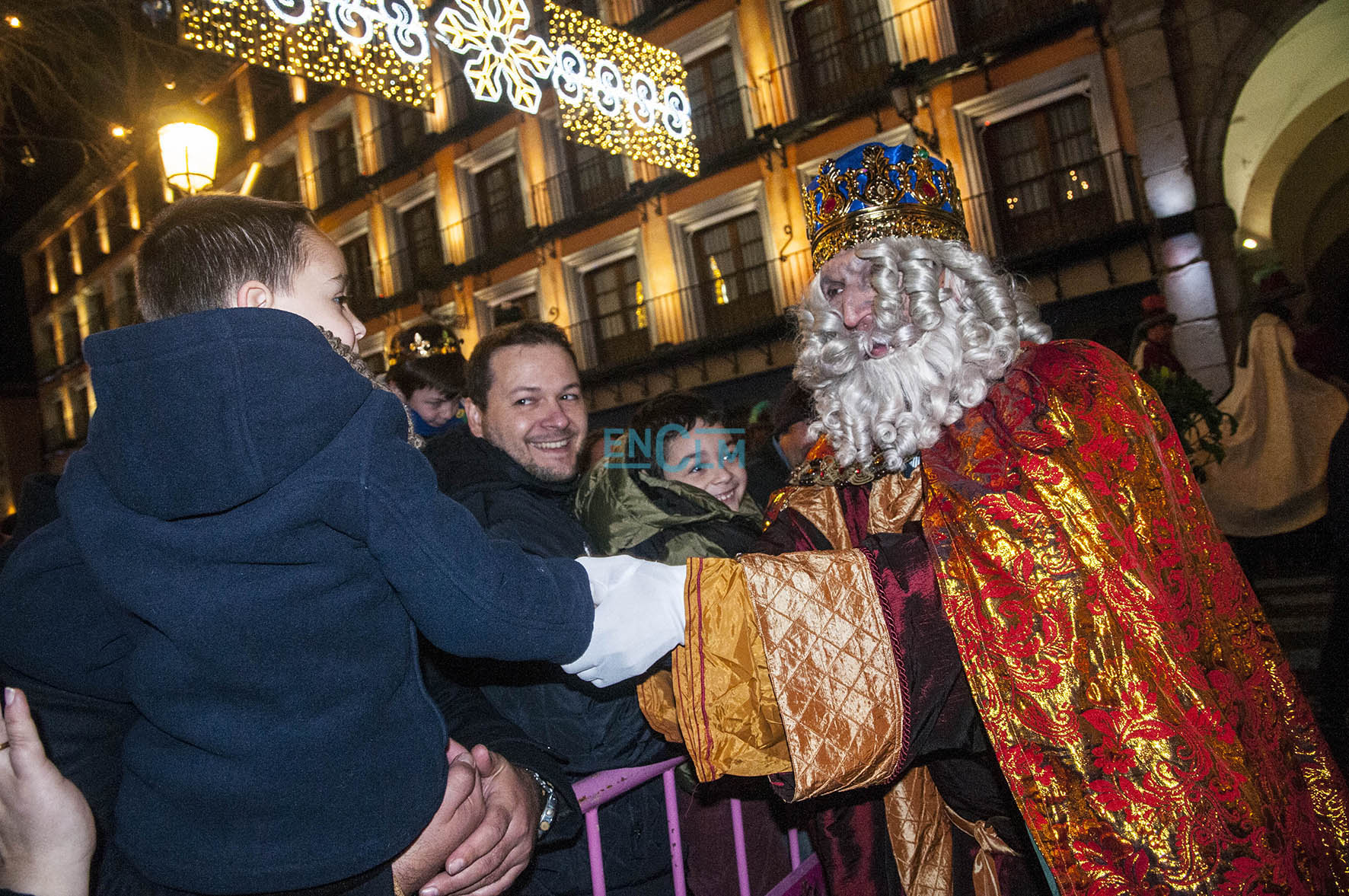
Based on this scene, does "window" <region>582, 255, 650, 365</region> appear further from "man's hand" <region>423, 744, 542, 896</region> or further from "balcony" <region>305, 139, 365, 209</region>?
"man's hand" <region>423, 744, 542, 896</region>

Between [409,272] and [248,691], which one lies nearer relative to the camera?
[248,691]

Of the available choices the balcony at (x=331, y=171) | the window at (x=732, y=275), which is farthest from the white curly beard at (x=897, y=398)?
the balcony at (x=331, y=171)

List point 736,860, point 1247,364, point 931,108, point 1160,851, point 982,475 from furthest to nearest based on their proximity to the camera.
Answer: point 931,108 < point 1247,364 < point 736,860 < point 982,475 < point 1160,851

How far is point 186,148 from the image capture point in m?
5.37

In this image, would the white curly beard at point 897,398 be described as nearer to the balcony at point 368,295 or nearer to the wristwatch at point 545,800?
the wristwatch at point 545,800

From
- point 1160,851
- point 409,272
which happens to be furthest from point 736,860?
point 409,272

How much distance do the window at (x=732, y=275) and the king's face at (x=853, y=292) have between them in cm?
1204

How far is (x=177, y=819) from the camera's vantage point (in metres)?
1.16

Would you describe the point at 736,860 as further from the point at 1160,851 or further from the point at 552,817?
the point at 1160,851

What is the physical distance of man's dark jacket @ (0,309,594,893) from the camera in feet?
3.60

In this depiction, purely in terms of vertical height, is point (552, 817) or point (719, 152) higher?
point (719, 152)

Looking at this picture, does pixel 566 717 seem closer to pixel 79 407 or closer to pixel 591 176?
pixel 591 176

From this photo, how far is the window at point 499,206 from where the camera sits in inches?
711

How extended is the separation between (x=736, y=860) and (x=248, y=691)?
5.04 ft
